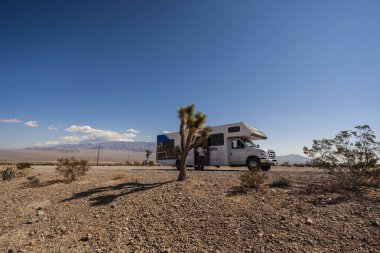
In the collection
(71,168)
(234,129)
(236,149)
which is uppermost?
(234,129)

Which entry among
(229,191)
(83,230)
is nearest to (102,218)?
(83,230)

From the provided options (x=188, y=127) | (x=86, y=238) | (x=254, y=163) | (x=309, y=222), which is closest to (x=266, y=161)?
(x=254, y=163)

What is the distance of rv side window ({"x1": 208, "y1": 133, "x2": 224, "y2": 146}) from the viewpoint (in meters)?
17.9

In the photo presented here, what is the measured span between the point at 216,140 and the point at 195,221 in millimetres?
12877

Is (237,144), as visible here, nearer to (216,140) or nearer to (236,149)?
(236,149)

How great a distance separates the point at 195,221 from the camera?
18.2 feet

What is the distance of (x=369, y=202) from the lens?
6.14 m

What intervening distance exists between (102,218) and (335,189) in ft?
23.8

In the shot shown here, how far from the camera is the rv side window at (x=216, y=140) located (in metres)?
17.9

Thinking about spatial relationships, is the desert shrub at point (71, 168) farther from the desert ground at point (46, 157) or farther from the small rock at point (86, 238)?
the desert ground at point (46, 157)

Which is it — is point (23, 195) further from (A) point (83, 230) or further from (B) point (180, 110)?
(B) point (180, 110)

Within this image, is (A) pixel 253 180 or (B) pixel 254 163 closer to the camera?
(A) pixel 253 180

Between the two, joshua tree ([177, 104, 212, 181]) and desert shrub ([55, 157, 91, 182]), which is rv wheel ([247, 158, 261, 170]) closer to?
joshua tree ([177, 104, 212, 181])

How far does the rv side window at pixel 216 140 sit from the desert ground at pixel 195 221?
9.91 meters
